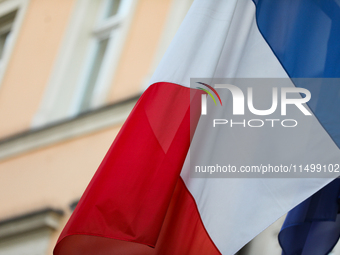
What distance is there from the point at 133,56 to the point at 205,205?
10.7ft

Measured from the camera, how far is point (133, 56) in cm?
546

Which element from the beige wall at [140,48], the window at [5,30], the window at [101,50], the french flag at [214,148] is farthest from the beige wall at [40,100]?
the french flag at [214,148]

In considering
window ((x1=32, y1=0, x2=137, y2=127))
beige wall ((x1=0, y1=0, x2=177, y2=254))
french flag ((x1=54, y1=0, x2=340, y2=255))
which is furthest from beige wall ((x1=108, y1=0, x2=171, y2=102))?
french flag ((x1=54, y1=0, x2=340, y2=255))

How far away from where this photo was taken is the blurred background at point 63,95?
493 cm

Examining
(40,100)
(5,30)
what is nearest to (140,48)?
(40,100)

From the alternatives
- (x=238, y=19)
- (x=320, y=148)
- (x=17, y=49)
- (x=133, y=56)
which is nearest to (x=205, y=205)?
(x=320, y=148)

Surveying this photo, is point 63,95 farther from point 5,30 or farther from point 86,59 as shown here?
point 5,30

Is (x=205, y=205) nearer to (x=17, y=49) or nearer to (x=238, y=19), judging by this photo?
(x=238, y=19)

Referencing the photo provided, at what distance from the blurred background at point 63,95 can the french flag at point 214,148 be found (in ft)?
5.09

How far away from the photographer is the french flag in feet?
7.19

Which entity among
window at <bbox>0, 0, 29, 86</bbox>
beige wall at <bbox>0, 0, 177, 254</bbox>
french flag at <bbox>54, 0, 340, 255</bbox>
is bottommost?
french flag at <bbox>54, 0, 340, 255</bbox>

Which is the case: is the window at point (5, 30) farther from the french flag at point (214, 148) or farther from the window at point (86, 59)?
the french flag at point (214, 148)

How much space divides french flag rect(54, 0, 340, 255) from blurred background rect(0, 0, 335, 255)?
5.09ft

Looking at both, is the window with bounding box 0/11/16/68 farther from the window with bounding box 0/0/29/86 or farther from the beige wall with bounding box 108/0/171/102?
the beige wall with bounding box 108/0/171/102
